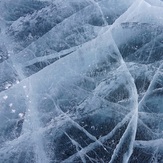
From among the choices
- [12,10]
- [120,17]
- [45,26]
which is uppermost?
[12,10]

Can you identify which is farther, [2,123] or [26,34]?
[26,34]

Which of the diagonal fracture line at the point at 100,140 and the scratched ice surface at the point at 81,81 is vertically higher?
the scratched ice surface at the point at 81,81

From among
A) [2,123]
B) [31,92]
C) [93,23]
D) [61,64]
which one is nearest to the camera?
[2,123]

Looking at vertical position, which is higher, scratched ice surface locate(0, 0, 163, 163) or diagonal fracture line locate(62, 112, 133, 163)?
→ scratched ice surface locate(0, 0, 163, 163)

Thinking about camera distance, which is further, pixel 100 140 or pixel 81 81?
pixel 81 81

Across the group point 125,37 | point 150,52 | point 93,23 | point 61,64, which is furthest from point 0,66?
point 150,52

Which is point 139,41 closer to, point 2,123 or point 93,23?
point 93,23

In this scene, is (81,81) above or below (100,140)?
above

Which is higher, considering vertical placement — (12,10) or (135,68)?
(12,10)
